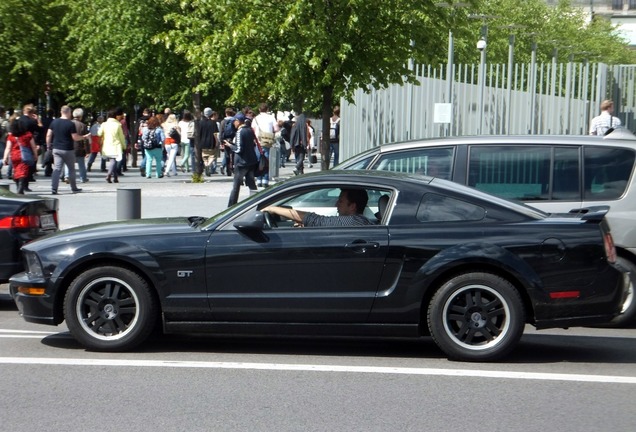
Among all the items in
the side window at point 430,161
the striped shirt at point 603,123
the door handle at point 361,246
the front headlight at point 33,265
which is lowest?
the front headlight at point 33,265

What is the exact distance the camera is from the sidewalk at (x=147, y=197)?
1953 cm

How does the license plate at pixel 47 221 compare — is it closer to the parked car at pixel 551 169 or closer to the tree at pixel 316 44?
the parked car at pixel 551 169

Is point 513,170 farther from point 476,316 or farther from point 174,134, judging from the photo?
point 174,134

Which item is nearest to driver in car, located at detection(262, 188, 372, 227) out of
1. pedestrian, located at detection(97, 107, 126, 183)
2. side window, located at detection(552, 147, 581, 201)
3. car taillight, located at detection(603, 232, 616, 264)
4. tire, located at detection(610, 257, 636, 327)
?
car taillight, located at detection(603, 232, 616, 264)

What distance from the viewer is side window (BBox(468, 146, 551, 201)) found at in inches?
408

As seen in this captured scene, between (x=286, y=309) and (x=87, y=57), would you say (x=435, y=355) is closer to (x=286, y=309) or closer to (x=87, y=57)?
(x=286, y=309)

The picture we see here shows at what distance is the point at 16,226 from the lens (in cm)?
1073

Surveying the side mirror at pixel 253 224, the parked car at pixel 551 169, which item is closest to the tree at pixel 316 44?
the parked car at pixel 551 169

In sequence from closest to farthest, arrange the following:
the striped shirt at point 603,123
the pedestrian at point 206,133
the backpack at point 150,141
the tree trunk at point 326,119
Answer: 1. the striped shirt at point 603,123
2. the tree trunk at point 326,119
3. the pedestrian at point 206,133
4. the backpack at point 150,141

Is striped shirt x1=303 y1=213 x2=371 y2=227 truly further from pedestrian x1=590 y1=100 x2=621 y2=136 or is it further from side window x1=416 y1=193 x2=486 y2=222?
pedestrian x1=590 y1=100 x2=621 y2=136

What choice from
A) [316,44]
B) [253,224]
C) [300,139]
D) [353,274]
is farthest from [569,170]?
[300,139]

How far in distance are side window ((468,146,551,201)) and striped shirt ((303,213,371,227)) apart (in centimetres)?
223

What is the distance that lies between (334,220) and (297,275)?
0.57 metres

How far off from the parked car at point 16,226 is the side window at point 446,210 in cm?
433
